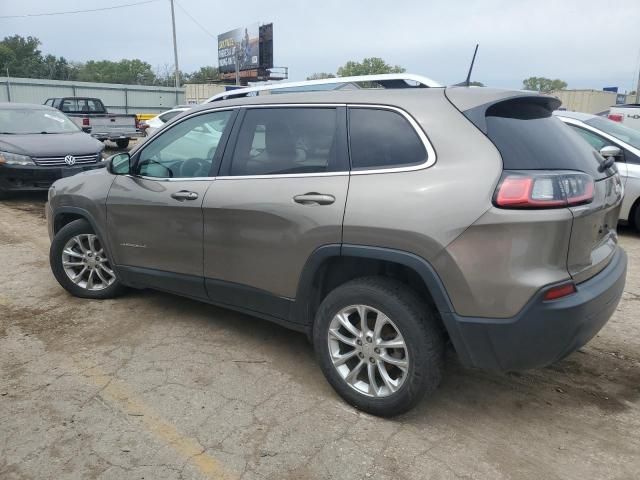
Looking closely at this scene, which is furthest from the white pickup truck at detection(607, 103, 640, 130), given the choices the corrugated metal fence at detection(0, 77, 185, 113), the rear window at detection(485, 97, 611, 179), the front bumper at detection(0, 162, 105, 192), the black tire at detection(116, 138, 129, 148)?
the corrugated metal fence at detection(0, 77, 185, 113)

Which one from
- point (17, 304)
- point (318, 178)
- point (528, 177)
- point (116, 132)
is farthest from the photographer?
point (116, 132)

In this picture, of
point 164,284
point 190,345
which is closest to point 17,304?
point 164,284

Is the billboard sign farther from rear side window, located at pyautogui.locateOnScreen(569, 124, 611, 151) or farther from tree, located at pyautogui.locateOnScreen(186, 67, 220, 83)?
rear side window, located at pyautogui.locateOnScreen(569, 124, 611, 151)

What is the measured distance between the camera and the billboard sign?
51.8m

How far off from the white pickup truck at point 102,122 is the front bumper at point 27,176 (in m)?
6.98

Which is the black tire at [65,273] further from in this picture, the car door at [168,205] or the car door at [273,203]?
the car door at [273,203]

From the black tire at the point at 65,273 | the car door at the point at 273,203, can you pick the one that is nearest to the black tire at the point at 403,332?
the car door at the point at 273,203

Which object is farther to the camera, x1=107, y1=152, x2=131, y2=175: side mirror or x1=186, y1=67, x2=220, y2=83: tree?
x1=186, y1=67, x2=220, y2=83: tree

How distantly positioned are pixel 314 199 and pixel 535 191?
1147 mm

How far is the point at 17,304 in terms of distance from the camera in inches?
183

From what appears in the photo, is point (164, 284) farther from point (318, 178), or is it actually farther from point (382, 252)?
point (382, 252)

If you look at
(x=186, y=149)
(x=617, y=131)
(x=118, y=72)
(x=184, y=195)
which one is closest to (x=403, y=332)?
(x=184, y=195)

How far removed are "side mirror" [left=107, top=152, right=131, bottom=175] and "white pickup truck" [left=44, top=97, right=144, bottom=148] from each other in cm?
1225

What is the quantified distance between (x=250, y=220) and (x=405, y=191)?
1054 millimetres
